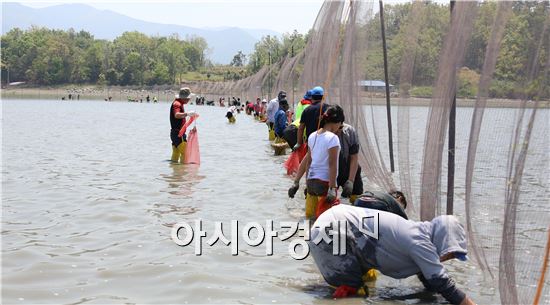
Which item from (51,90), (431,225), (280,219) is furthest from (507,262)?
(51,90)

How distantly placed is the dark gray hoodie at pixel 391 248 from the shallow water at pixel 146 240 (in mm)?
322

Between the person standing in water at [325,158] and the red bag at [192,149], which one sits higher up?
the person standing in water at [325,158]

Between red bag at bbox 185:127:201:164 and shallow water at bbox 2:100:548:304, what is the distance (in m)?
0.18

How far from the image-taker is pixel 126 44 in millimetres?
158750

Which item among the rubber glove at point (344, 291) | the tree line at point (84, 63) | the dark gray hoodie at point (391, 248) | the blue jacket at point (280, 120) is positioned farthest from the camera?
the tree line at point (84, 63)

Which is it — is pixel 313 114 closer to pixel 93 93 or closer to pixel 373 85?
pixel 373 85

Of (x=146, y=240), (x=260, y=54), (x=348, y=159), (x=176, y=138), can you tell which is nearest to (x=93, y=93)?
(x=260, y=54)

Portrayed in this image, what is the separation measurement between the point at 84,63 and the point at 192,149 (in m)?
140

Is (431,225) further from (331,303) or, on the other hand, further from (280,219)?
(280,219)

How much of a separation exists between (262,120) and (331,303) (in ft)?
95.0

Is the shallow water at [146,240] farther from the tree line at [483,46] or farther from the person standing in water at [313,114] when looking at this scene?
the tree line at [483,46]

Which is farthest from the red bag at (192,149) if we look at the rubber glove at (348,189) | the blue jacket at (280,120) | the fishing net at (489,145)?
the fishing net at (489,145)

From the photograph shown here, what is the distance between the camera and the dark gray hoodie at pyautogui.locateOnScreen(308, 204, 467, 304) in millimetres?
4977

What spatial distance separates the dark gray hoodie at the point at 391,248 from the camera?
4.98 meters
